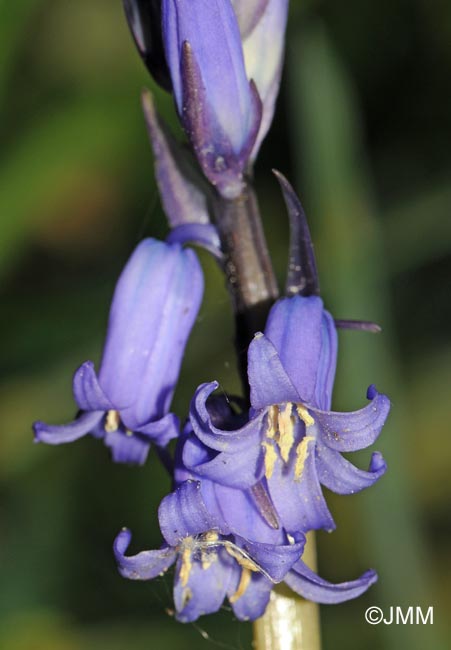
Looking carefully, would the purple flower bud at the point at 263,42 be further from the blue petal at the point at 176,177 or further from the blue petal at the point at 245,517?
the blue petal at the point at 245,517

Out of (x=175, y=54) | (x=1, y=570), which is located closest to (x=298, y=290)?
(x=175, y=54)

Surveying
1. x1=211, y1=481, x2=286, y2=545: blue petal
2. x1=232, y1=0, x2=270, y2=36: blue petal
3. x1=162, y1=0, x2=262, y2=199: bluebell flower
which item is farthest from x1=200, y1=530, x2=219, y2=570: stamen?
x1=232, y1=0, x2=270, y2=36: blue petal

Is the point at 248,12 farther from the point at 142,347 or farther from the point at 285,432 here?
the point at 285,432

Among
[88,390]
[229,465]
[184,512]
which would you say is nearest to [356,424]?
[229,465]

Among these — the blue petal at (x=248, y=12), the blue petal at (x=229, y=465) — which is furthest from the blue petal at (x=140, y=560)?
the blue petal at (x=248, y=12)

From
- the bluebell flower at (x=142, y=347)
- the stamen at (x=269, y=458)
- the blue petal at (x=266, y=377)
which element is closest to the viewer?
the blue petal at (x=266, y=377)

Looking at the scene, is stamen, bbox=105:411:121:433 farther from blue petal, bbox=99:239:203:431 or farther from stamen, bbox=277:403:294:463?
stamen, bbox=277:403:294:463

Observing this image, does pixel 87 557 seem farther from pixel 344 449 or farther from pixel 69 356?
pixel 344 449

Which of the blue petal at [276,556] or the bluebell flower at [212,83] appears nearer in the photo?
the blue petal at [276,556]
